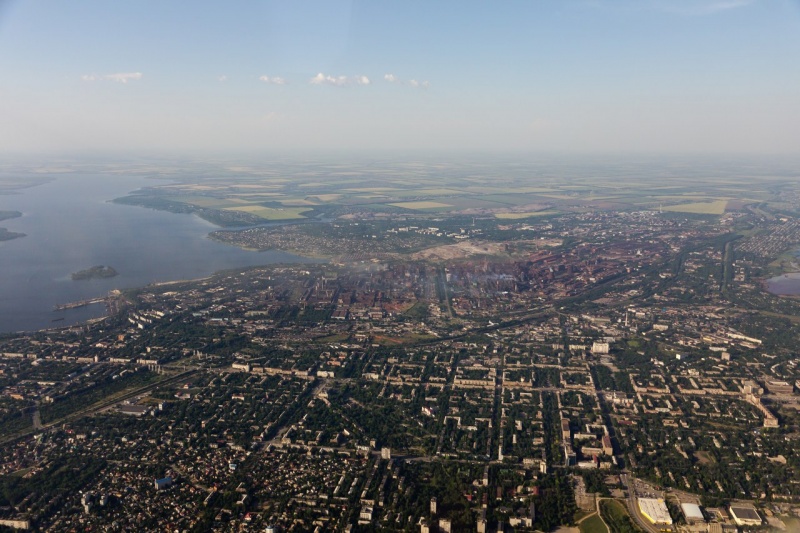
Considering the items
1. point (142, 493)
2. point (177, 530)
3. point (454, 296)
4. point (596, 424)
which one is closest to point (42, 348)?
point (142, 493)

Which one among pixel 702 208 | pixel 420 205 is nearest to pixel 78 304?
pixel 420 205

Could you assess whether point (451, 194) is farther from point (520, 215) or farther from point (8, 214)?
point (8, 214)

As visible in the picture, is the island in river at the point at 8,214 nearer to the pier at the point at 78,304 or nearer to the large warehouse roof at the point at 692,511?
the pier at the point at 78,304

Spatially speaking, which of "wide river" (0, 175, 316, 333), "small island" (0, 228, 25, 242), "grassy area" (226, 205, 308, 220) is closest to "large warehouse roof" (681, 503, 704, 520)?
"wide river" (0, 175, 316, 333)

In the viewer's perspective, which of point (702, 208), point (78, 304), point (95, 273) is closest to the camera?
point (78, 304)

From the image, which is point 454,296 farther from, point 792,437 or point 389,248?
point 792,437

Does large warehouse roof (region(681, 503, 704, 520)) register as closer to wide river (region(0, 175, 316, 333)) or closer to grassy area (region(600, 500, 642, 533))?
grassy area (region(600, 500, 642, 533))

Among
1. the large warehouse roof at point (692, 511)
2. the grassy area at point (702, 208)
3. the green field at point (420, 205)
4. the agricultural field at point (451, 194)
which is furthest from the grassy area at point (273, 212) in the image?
the large warehouse roof at point (692, 511)
